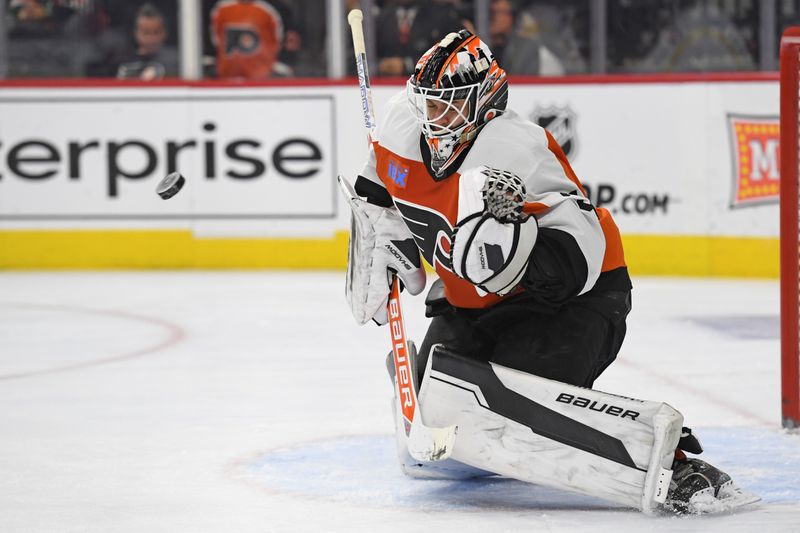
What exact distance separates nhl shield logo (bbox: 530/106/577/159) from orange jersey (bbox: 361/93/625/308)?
385 cm

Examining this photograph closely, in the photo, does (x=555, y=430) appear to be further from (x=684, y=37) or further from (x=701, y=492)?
(x=684, y=37)

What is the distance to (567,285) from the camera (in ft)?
8.55

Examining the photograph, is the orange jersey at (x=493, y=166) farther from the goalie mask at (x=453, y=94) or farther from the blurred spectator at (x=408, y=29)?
the blurred spectator at (x=408, y=29)

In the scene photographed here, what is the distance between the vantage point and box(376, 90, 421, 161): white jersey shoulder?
9.31 ft

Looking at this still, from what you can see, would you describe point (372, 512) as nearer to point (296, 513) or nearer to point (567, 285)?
point (296, 513)

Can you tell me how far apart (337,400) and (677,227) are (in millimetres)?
3210

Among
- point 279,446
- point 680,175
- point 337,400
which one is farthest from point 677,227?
point 279,446

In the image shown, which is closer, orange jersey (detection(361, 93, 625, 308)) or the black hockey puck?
orange jersey (detection(361, 93, 625, 308))

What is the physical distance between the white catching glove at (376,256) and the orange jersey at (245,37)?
4.66m

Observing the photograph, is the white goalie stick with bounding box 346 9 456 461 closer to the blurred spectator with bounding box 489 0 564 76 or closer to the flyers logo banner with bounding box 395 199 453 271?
the flyers logo banner with bounding box 395 199 453 271

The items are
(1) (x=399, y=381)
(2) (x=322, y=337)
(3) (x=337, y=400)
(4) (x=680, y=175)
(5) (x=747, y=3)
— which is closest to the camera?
(1) (x=399, y=381)

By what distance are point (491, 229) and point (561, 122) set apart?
14.2 ft

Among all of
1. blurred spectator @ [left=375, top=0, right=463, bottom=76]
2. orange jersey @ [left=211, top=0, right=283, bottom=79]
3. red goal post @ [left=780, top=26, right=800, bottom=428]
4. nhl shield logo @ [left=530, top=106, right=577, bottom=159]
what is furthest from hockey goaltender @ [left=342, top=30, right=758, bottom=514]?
orange jersey @ [left=211, top=0, right=283, bottom=79]

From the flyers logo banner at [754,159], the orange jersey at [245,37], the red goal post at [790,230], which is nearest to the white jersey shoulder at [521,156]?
the red goal post at [790,230]
